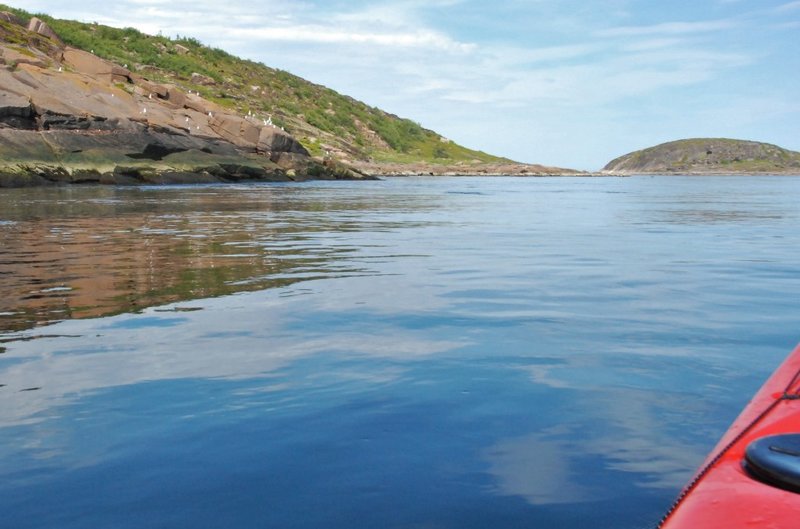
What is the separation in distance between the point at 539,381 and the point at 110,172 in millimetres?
38567

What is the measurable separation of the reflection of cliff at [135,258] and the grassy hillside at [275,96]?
66676mm

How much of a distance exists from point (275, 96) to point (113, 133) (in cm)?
7509

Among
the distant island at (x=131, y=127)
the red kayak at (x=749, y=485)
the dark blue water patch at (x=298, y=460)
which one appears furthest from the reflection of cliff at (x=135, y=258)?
the distant island at (x=131, y=127)

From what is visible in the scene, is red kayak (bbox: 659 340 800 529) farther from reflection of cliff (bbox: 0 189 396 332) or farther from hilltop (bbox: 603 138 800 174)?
hilltop (bbox: 603 138 800 174)

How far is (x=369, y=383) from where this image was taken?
553 cm

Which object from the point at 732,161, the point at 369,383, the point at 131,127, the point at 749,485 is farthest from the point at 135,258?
the point at 732,161

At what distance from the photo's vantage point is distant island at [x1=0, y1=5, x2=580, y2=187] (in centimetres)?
3884

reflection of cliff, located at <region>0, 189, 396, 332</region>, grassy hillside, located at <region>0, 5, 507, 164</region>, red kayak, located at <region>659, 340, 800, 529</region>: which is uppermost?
grassy hillside, located at <region>0, 5, 507, 164</region>

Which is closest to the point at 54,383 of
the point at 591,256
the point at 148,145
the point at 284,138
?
the point at 591,256

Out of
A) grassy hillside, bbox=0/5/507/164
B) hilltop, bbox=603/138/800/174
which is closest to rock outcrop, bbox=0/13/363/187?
grassy hillside, bbox=0/5/507/164

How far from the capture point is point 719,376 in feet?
18.7

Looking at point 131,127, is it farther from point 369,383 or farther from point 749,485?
point 749,485

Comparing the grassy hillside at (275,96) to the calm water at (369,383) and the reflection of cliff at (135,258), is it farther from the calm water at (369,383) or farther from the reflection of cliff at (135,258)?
the calm water at (369,383)

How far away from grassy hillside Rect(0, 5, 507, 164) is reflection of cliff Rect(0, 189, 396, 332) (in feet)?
219
